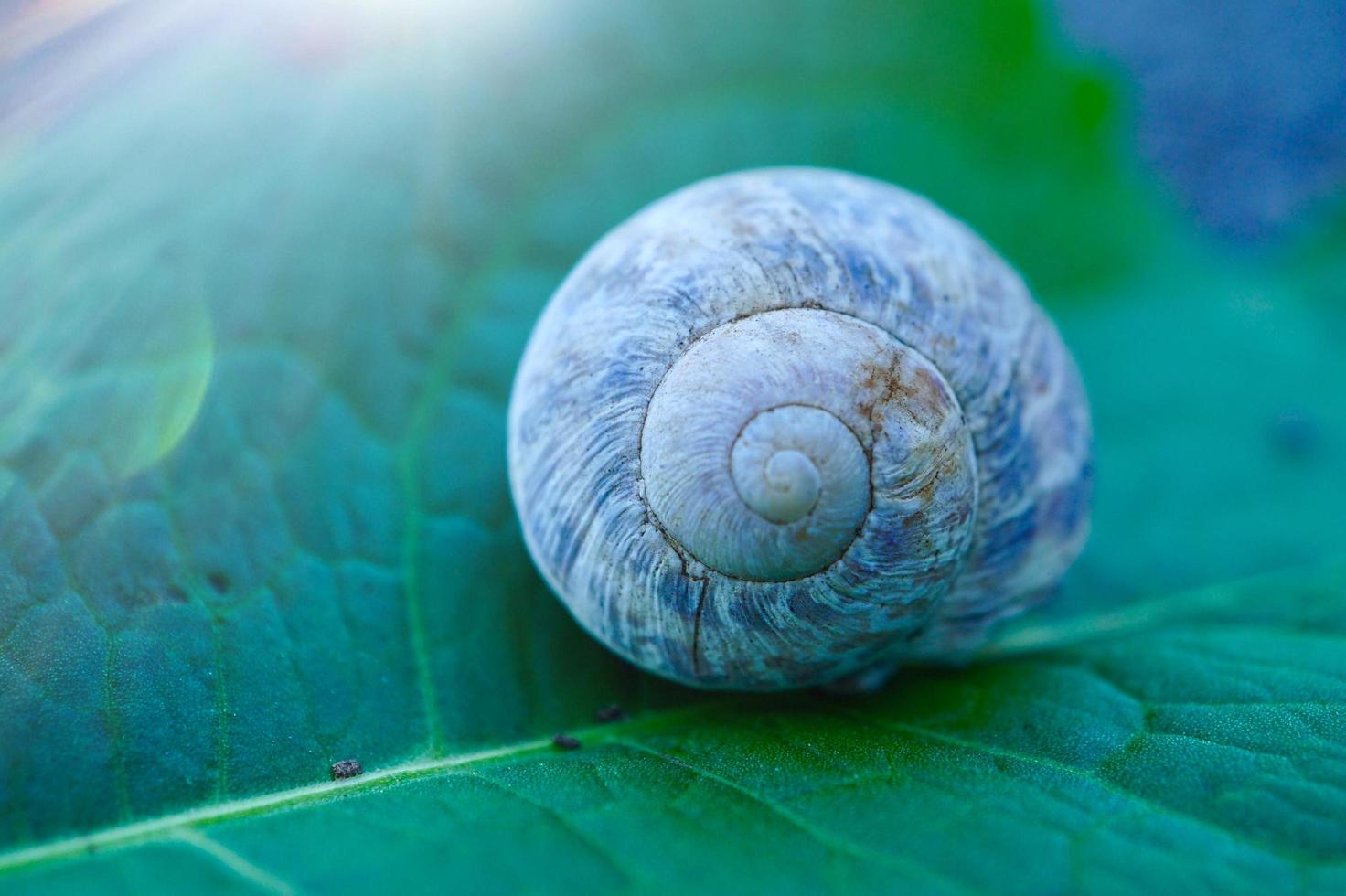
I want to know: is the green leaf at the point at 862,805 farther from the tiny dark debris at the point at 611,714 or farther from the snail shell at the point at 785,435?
the snail shell at the point at 785,435

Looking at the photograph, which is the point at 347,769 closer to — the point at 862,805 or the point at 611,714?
the point at 611,714

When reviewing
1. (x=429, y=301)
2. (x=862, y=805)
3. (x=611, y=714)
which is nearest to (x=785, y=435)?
(x=862, y=805)

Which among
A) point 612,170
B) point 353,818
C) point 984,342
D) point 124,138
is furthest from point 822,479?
point 124,138

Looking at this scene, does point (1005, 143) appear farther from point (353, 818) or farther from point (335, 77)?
point (353, 818)

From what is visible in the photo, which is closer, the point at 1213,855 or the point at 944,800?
the point at 1213,855

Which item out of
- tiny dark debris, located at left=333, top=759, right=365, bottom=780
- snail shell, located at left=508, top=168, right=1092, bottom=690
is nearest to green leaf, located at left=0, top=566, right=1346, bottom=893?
tiny dark debris, located at left=333, top=759, right=365, bottom=780
